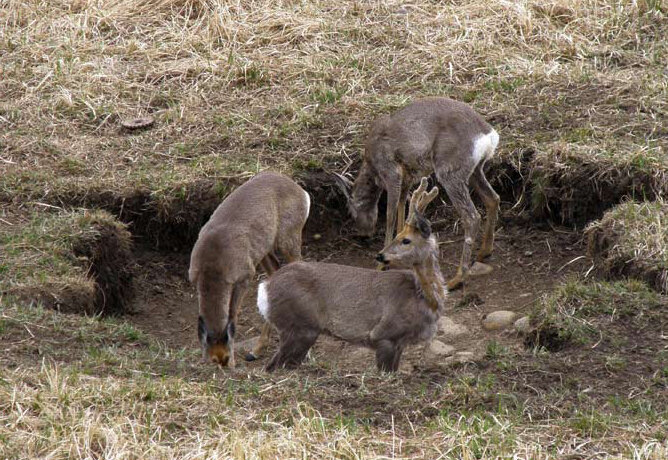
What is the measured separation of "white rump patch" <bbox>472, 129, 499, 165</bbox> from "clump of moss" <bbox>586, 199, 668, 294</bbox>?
1.05m

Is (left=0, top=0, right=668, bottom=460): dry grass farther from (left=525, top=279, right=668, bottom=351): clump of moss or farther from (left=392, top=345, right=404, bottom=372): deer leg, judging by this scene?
(left=525, top=279, right=668, bottom=351): clump of moss

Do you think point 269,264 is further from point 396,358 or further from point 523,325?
point 523,325

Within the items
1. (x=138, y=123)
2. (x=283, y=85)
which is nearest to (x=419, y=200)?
(x=283, y=85)

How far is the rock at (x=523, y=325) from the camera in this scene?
329 inches

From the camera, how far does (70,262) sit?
352 inches

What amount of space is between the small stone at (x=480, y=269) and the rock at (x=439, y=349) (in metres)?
1.27

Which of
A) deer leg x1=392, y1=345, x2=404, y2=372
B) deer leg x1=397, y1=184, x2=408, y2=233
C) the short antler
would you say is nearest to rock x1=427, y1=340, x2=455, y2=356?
deer leg x1=392, y1=345, x2=404, y2=372

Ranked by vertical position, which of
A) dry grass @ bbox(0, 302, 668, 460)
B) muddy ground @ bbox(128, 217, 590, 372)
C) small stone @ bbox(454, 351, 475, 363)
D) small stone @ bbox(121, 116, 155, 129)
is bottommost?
muddy ground @ bbox(128, 217, 590, 372)

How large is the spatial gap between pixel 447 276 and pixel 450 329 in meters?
1.09

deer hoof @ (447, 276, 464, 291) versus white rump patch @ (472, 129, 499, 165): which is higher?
white rump patch @ (472, 129, 499, 165)

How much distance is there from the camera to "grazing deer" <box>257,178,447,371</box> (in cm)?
775

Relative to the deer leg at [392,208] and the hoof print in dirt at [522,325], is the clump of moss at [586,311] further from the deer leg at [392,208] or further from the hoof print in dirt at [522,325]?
the deer leg at [392,208]

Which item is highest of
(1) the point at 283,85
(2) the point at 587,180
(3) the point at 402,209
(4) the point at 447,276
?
(2) the point at 587,180

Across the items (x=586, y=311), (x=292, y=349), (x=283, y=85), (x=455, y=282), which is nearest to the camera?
(x=292, y=349)
